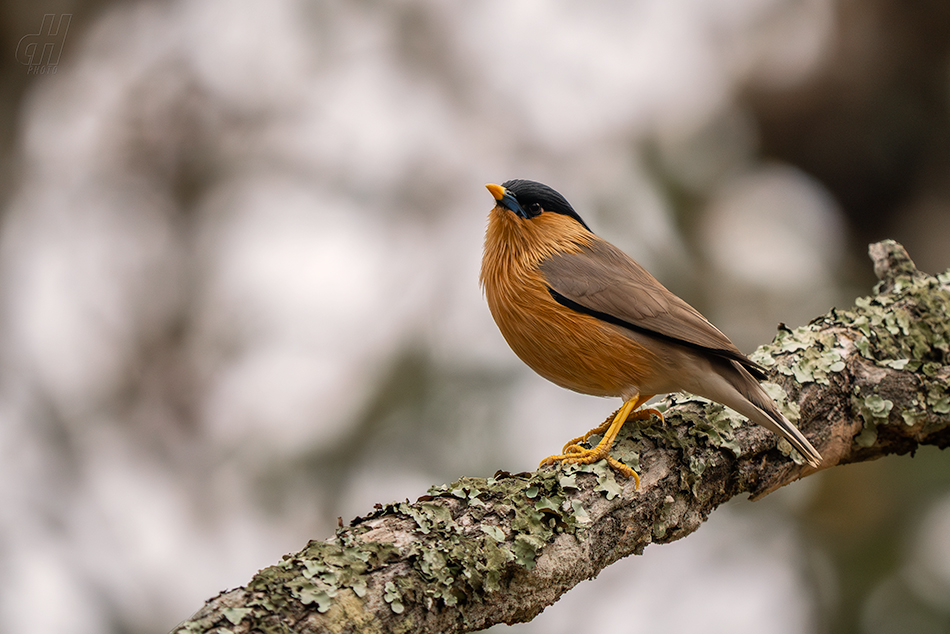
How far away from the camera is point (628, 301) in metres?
3.25

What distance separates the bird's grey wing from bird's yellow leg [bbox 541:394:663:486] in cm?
33

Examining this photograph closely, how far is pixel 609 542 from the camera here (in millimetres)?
2625

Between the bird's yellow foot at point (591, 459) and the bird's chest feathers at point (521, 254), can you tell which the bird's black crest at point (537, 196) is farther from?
the bird's yellow foot at point (591, 459)

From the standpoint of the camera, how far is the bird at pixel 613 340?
3.02m

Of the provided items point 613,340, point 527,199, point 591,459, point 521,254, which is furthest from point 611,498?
point 527,199

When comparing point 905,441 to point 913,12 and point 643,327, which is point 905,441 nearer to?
point 643,327

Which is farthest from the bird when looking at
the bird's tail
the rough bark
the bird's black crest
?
the bird's black crest

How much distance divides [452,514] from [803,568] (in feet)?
15.2

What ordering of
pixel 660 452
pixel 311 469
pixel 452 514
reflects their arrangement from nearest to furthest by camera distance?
pixel 452 514, pixel 660 452, pixel 311 469

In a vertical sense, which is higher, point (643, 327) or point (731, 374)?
point (643, 327)

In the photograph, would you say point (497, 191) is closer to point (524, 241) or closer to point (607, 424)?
point (524, 241)

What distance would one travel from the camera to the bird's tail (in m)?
2.95

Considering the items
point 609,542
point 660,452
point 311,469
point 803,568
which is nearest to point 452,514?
point 609,542

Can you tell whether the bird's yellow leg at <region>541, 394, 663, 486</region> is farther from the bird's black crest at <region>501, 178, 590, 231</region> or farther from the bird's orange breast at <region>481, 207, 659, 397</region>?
the bird's black crest at <region>501, 178, 590, 231</region>
